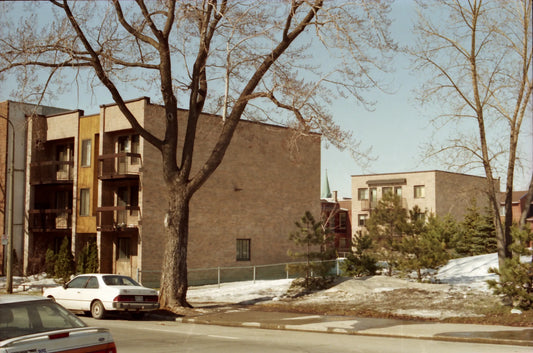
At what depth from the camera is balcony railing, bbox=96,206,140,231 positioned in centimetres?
3412

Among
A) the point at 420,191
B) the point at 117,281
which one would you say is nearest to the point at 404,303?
the point at 117,281

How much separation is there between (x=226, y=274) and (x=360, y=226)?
34173 millimetres

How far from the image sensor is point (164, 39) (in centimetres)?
2059

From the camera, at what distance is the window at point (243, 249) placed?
127 feet

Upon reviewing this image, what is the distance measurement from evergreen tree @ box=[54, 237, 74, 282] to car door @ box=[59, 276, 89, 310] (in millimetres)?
16434

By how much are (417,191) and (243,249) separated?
31.0 meters

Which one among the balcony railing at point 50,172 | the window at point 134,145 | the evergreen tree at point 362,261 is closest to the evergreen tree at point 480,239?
the evergreen tree at point 362,261

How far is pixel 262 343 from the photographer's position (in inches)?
526

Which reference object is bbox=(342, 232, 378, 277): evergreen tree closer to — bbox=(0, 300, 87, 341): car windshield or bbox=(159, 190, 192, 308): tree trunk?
bbox=(159, 190, 192, 308): tree trunk

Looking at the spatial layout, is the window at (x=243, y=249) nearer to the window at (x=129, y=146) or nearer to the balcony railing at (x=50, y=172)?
the window at (x=129, y=146)

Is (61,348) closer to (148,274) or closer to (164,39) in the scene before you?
(164,39)

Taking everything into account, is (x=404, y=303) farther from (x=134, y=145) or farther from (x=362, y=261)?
(x=134, y=145)

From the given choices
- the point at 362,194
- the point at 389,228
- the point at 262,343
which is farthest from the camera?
the point at 362,194

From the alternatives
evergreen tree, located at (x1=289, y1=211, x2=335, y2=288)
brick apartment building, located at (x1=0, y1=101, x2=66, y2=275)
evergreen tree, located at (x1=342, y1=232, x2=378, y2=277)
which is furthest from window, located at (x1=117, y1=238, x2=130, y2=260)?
evergreen tree, located at (x1=289, y1=211, x2=335, y2=288)
